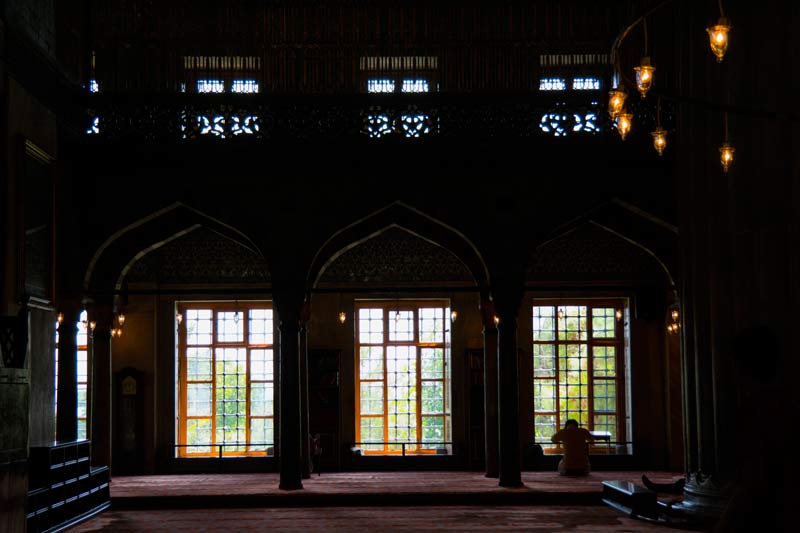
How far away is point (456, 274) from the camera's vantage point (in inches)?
727

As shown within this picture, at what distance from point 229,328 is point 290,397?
434cm

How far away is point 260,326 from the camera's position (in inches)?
738

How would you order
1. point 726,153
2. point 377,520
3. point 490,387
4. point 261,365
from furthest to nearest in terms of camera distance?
1. point 261,365
2. point 490,387
3. point 377,520
4. point 726,153

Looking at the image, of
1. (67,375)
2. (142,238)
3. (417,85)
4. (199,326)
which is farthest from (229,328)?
(417,85)

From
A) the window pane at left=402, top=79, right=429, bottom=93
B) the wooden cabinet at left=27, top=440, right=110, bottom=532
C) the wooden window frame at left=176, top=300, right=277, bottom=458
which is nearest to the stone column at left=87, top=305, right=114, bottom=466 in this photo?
the wooden cabinet at left=27, top=440, right=110, bottom=532

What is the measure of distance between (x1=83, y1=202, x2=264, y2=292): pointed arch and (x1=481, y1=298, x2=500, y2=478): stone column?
3.59m

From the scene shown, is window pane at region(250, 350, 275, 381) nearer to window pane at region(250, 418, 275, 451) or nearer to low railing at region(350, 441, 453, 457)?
window pane at region(250, 418, 275, 451)

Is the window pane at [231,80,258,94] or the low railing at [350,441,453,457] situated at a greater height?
the window pane at [231,80,258,94]

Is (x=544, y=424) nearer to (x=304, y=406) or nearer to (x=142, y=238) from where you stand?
(x=304, y=406)

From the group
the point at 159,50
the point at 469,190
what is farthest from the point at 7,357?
the point at 469,190

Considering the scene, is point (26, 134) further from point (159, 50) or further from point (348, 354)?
point (348, 354)

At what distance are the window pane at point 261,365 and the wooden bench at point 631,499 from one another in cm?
698

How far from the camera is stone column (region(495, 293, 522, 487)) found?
14.6 meters

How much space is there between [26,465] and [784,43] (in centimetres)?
809
